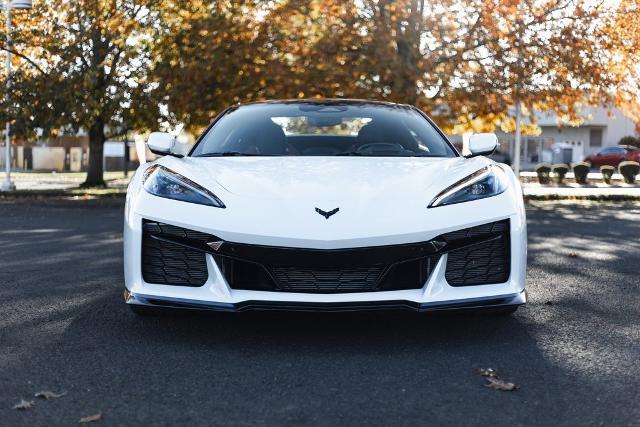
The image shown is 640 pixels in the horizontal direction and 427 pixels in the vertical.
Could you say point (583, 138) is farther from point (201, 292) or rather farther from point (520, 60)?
point (201, 292)

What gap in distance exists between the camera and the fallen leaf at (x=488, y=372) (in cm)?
369

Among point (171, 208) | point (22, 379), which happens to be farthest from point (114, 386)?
point (171, 208)

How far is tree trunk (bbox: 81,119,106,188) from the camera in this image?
25.8 metres

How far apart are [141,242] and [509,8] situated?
14.7 meters

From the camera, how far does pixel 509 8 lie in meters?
17.5

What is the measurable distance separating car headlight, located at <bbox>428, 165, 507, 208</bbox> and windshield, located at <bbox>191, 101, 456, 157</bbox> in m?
0.75

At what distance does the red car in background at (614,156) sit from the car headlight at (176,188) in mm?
46788

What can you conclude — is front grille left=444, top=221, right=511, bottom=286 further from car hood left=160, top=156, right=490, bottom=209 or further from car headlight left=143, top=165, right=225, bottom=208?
car headlight left=143, top=165, right=225, bottom=208

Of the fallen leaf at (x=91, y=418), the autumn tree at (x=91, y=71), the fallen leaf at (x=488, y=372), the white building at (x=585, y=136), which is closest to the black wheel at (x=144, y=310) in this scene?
the fallen leaf at (x=91, y=418)

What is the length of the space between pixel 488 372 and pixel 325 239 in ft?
3.13

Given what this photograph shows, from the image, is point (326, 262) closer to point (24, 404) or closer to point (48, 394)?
point (48, 394)

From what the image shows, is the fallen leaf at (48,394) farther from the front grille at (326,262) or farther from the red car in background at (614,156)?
the red car in background at (614,156)

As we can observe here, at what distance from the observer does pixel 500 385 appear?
11.5ft

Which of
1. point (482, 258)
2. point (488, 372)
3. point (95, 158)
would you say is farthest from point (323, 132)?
point (95, 158)
